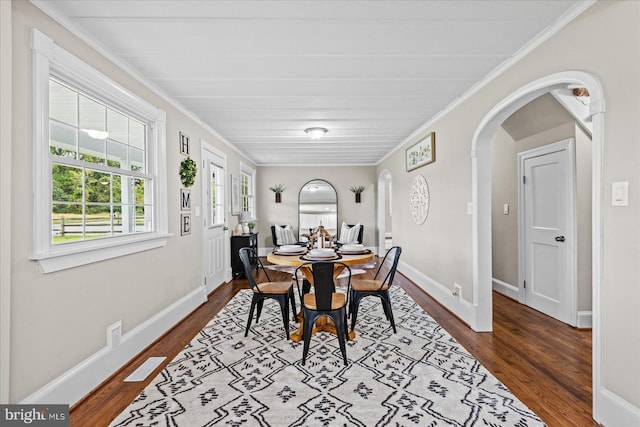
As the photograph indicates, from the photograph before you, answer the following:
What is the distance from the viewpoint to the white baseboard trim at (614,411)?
1579 millimetres

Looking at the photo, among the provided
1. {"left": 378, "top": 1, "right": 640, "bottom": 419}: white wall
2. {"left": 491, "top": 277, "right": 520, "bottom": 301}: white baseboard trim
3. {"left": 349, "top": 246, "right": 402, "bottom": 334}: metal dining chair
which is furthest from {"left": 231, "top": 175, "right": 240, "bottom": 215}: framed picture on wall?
{"left": 378, "top": 1, "right": 640, "bottom": 419}: white wall

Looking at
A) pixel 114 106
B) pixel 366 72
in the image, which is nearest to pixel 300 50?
pixel 366 72

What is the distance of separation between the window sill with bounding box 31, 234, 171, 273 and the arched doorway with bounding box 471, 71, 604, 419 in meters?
3.14

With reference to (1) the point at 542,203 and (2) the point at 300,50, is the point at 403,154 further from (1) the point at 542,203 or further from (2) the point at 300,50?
(2) the point at 300,50

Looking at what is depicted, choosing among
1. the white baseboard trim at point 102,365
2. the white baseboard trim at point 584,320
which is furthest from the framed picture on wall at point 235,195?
the white baseboard trim at point 584,320

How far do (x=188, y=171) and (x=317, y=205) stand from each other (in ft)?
16.0

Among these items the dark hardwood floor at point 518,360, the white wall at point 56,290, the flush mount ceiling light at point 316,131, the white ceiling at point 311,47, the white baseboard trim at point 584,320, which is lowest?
the dark hardwood floor at point 518,360

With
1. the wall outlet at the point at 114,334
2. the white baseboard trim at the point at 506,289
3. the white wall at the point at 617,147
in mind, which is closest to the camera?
the white wall at the point at 617,147

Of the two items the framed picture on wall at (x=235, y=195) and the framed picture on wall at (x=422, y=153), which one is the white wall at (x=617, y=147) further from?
the framed picture on wall at (x=235, y=195)

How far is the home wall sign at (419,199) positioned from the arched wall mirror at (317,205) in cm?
324

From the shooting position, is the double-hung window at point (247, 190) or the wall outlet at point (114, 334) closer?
the wall outlet at point (114, 334)

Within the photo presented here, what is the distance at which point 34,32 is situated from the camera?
169 cm

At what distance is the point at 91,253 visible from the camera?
212 cm

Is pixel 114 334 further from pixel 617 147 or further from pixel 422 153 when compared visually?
pixel 422 153
